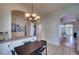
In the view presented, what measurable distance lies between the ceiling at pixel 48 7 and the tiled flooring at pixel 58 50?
0.75 meters

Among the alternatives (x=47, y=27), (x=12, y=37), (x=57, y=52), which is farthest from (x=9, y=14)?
(x=57, y=52)

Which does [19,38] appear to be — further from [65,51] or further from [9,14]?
[65,51]

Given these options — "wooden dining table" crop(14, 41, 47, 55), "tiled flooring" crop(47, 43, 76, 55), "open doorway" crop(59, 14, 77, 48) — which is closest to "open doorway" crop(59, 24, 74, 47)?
"open doorway" crop(59, 14, 77, 48)

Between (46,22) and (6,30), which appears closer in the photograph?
(6,30)

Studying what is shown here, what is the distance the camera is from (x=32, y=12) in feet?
8.14

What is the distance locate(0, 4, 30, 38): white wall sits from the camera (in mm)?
2400

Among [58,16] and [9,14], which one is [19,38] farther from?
[58,16]

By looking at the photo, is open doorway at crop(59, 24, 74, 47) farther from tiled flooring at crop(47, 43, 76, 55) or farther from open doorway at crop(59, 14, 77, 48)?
tiled flooring at crop(47, 43, 76, 55)

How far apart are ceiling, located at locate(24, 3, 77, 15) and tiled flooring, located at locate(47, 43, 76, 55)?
749 millimetres

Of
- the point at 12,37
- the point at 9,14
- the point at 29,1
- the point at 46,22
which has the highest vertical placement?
the point at 29,1

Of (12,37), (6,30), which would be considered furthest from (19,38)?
(6,30)

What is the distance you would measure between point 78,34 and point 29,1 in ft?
4.18

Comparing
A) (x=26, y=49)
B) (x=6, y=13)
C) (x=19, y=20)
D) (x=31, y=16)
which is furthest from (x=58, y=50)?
(x=6, y=13)

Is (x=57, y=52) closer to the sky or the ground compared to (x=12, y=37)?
closer to the ground
